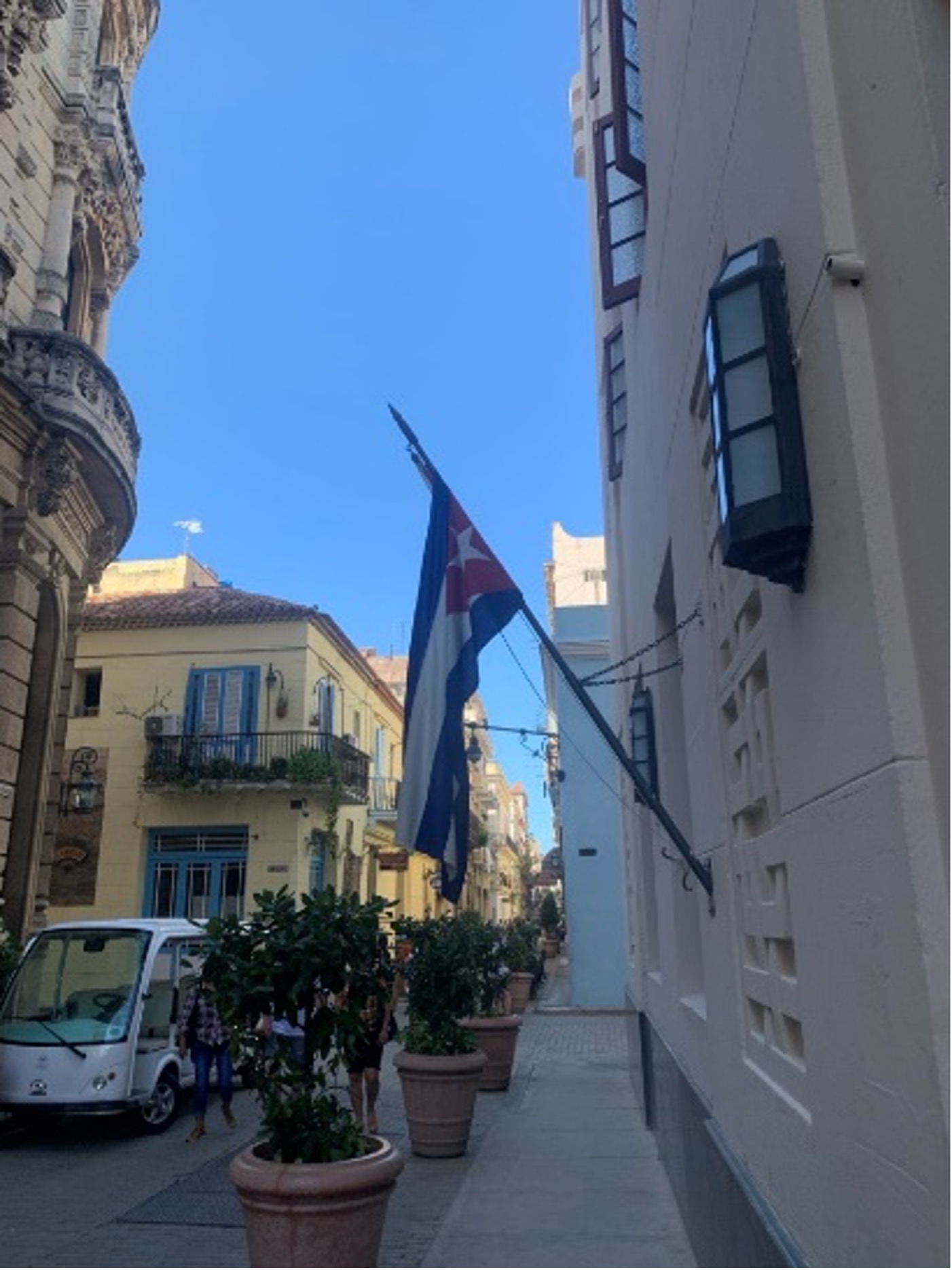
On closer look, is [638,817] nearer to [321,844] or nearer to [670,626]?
[670,626]

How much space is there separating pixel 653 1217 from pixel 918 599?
19.4 ft

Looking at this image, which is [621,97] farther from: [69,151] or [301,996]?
[69,151]

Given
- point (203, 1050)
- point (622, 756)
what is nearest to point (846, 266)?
point (622, 756)

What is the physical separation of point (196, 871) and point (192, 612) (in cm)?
667

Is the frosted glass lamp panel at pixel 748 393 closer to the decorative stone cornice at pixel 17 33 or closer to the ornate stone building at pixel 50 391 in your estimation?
the ornate stone building at pixel 50 391

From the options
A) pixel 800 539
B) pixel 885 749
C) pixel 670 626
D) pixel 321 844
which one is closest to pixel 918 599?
pixel 885 749

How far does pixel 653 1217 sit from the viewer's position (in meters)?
6.68

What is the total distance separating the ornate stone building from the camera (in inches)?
555

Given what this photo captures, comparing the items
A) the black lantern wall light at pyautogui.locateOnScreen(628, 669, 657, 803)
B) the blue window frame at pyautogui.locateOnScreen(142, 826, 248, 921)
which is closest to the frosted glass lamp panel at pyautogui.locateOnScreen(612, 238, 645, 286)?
the black lantern wall light at pyautogui.locateOnScreen(628, 669, 657, 803)

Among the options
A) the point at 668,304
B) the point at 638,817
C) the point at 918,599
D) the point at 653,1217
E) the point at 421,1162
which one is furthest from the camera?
the point at 638,817

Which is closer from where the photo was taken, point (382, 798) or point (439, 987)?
point (439, 987)

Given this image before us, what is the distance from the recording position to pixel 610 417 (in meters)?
12.5

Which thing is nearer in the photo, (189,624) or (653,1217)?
(653,1217)

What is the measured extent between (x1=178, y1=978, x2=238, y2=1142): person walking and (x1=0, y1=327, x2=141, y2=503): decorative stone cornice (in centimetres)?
768
